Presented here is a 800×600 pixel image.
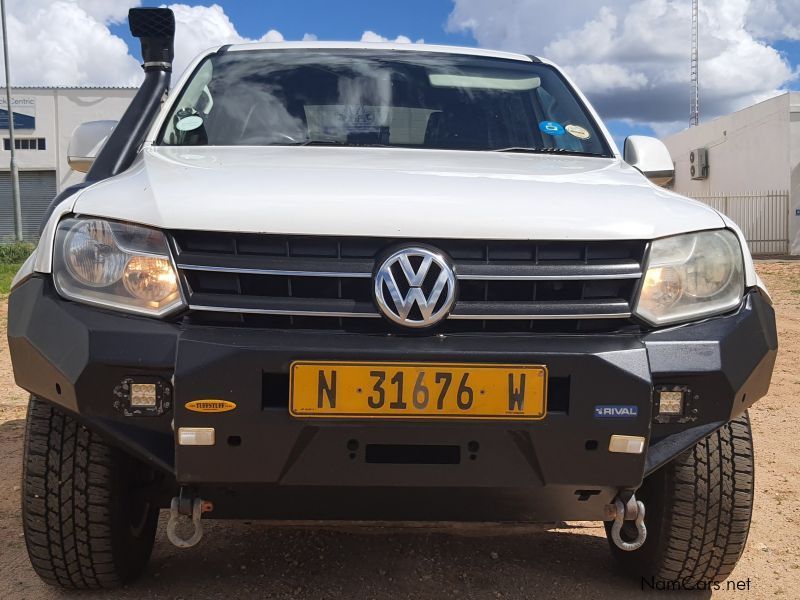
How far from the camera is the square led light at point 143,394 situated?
211 centimetres

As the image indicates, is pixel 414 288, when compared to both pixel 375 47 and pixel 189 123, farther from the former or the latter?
pixel 375 47

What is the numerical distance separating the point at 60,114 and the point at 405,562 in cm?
3467

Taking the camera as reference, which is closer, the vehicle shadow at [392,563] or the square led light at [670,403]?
the square led light at [670,403]

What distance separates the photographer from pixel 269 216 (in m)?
2.19

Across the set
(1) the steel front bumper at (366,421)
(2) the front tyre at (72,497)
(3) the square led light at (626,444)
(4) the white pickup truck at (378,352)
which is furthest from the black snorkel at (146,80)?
(3) the square led light at (626,444)

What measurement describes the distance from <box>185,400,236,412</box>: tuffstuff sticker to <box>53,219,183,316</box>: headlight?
9.7 inches

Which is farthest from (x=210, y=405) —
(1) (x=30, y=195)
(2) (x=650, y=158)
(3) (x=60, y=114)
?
(1) (x=30, y=195)

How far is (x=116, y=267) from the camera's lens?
221 centimetres

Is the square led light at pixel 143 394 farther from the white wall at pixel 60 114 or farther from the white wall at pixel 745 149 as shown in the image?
the white wall at pixel 60 114

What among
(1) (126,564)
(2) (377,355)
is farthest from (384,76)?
(1) (126,564)

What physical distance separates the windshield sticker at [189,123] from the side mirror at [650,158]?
162 cm

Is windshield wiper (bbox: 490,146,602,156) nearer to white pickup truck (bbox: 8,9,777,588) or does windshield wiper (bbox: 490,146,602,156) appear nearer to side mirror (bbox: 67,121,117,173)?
white pickup truck (bbox: 8,9,777,588)

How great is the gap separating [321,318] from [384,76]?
1.73 meters
